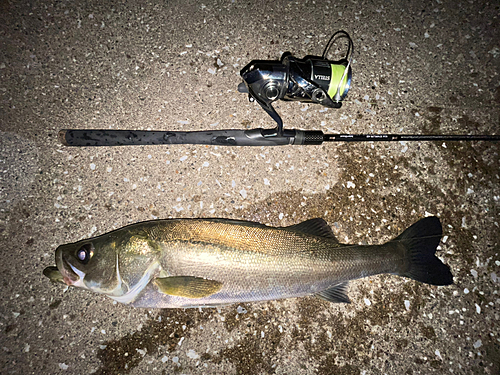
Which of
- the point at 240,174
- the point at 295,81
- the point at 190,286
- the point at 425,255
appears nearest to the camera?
the point at 190,286

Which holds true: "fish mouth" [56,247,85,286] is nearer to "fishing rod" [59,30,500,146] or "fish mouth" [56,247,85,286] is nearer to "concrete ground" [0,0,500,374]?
"concrete ground" [0,0,500,374]

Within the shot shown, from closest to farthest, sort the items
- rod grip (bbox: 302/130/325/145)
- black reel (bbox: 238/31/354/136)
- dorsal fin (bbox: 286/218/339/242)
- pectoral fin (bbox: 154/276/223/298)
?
1. pectoral fin (bbox: 154/276/223/298)
2. black reel (bbox: 238/31/354/136)
3. dorsal fin (bbox: 286/218/339/242)
4. rod grip (bbox: 302/130/325/145)

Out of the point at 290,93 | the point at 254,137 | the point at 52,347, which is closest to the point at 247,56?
the point at 290,93

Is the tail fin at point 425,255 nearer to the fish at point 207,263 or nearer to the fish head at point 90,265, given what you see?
the fish at point 207,263

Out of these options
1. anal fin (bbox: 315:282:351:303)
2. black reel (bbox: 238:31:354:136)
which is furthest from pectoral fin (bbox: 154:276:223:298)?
black reel (bbox: 238:31:354:136)

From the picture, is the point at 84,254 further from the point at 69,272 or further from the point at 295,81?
the point at 295,81

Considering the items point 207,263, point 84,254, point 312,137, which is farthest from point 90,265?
point 312,137

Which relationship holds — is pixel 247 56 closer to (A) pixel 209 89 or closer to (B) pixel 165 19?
(A) pixel 209 89
